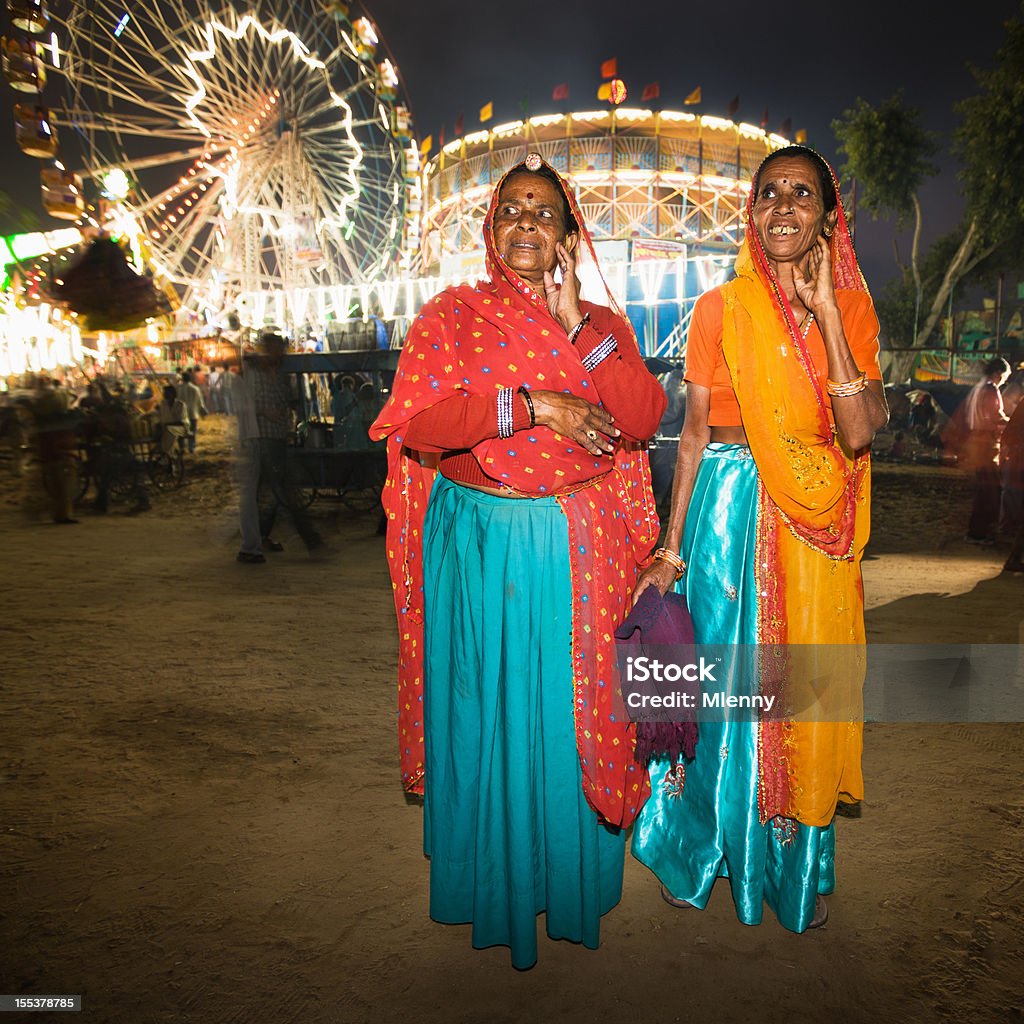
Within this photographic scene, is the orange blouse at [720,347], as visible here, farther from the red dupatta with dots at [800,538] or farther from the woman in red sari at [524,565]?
the woman in red sari at [524,565]

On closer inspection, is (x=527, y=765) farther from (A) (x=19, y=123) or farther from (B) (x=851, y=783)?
(A) (x=19, y=123)

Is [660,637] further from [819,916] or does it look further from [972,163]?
[972,163]

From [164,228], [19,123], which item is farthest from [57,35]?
[164,228]

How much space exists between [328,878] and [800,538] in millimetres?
1716

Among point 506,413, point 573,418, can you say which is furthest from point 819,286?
point 506,413

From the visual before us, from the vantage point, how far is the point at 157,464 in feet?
33.7

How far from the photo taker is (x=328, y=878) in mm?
2262

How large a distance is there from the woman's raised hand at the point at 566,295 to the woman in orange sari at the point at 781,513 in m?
0.36

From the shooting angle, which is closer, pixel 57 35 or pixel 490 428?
pixel 490 428

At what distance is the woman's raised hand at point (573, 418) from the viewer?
167cm

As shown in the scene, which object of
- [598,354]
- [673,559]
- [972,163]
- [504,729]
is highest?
[972,163]

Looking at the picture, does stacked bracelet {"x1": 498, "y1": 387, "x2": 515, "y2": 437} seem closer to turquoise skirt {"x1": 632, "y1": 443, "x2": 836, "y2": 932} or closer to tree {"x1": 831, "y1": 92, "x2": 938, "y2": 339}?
turquoise skirt {"x1": 632, "y1": 443, "x2": 836, "y2": 932}

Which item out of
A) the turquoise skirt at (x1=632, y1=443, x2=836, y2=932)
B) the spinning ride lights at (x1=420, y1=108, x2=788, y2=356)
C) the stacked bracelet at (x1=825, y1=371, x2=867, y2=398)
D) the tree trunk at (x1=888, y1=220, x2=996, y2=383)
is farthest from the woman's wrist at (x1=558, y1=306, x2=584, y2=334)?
the spinning ride lights at (x1=420, y1=108, x2=788, y2=356)

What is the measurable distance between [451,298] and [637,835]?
5.55 ft
